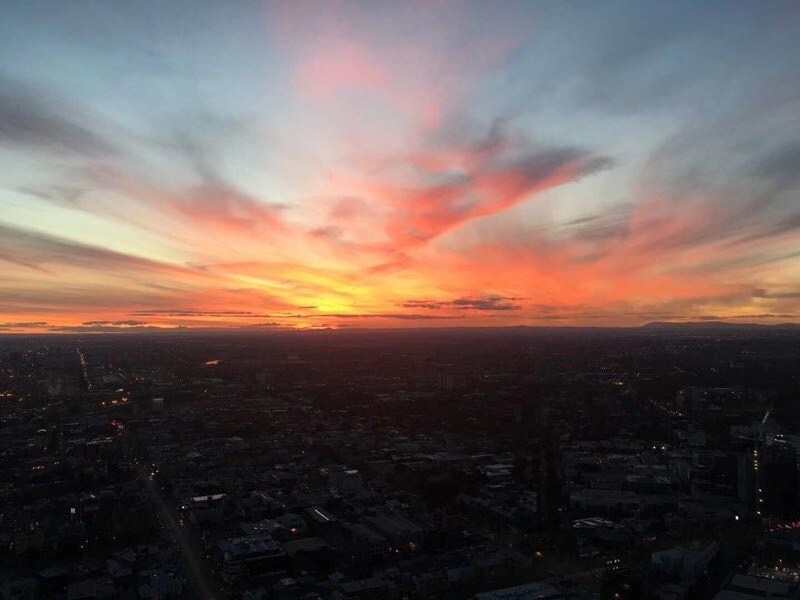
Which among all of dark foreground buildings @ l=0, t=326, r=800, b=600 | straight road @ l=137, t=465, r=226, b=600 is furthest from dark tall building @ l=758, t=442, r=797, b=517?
straight road @ l=137, t=465, r=226, b=600

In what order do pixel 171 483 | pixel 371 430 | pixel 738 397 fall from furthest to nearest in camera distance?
pixel 738 397, pixel 371 430, pixel 171 483

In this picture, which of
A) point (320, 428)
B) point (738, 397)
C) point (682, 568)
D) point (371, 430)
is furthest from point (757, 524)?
point (738, 397)

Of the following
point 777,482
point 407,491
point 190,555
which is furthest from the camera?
point 407,491

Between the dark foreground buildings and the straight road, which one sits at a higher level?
the dark foreground buildings

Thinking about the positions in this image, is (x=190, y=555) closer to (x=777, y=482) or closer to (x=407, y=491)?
(x=407, y=491)

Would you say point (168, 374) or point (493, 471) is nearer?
point (493, 471)

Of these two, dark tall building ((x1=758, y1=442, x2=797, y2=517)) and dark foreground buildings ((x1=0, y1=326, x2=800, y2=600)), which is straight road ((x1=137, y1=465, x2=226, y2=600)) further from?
dark tall building ((x1=758, y1=442, x2=797, y2=517))

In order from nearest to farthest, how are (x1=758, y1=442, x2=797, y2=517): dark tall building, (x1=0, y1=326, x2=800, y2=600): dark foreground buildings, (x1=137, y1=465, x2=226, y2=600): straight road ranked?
1. (x1=137, y1=465, x2=226, y2=600): straight road
2. (x1=0, y1=326, x2=800, y2=600): dark foreground buildings
3. (x1=758, y1=442, x2=797, y2=517): dark tall building

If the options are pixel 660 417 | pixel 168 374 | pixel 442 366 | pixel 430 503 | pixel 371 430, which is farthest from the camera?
pixel 442 366

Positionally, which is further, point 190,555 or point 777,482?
point 777,482

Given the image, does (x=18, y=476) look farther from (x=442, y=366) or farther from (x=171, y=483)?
(x=442, y=366)

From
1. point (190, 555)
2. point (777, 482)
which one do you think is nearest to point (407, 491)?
point (190, 555)
